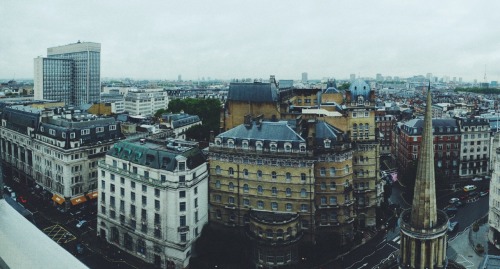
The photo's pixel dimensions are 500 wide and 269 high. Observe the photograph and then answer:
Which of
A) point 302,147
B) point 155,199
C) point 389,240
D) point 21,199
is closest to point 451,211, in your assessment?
point 389,240

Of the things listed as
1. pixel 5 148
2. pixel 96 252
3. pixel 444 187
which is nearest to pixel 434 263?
pixel 96 252

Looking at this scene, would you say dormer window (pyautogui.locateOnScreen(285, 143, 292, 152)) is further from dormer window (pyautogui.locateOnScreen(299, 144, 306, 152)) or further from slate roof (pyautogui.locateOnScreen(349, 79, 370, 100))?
slate roof (pyautogui.locateOnScreen(349, 79, 370, 100))

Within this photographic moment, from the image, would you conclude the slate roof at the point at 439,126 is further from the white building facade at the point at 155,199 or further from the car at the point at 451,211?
the white building facade at the point at 155,199

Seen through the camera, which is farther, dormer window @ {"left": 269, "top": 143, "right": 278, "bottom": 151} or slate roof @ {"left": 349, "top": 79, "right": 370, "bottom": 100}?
slate roof @ {"left": 349, "top": 79, "right": 370, "bottom": 100}

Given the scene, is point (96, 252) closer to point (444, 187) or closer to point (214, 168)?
point (214, 168)

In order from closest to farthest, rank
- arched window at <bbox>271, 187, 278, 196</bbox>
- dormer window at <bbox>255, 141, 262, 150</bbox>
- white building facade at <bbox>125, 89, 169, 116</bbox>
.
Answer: arched window at <bbox>271, 187, 278, 196</bbox>, dormer window at <bbox>255, 141, 262, 150</bbox>, white building facade at <bbox>125, 89, 169, 116</bbox>

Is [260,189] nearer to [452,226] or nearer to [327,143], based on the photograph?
[327,143]

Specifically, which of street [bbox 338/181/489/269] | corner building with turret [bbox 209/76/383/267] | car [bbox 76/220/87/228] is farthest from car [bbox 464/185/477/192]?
Answer: car [bbox 76/220/87/228]

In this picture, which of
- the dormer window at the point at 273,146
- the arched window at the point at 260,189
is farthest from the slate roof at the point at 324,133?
the arched window at the point at 260,189
